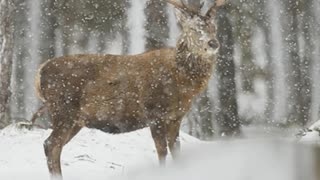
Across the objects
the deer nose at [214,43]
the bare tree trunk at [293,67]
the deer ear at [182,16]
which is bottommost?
the bare tree trunk at [293,67]

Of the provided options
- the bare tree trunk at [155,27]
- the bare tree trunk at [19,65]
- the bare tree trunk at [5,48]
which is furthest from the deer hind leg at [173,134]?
the bare tree trunk at [19,65]

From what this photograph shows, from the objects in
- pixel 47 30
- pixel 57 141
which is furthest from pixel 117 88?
pixel 47 30

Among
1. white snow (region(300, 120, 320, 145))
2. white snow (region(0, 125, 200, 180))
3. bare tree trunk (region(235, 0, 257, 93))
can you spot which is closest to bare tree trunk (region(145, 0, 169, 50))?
bare tree trunk (region(235, 0, 257, 93))

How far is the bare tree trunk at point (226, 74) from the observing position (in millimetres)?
17078

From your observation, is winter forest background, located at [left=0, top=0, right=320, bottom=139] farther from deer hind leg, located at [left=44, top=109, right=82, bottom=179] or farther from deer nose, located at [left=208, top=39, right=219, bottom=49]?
deer hind leg, located at [left=44, top=109, right=82, bottom=179]

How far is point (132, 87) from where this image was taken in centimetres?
851

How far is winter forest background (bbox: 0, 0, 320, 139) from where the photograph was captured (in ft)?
64.2

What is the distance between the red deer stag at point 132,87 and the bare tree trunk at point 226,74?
27.9 ft

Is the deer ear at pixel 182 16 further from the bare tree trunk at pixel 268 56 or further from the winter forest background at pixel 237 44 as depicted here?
the bare tree trunk at pixel 268 56

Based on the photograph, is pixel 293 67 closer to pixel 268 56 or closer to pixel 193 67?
pixel 268 56

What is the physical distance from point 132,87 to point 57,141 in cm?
110

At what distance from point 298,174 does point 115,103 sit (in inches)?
272

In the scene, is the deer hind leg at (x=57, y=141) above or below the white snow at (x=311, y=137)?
below

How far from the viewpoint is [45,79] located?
8.41m
